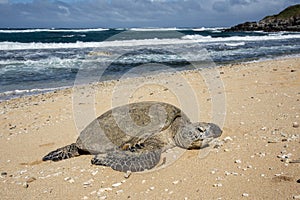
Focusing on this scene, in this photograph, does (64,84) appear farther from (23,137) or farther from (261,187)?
(261,187)

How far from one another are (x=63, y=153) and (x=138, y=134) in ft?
4.20

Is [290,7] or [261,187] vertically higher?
[290,7]

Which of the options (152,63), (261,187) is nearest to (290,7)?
(152,63)

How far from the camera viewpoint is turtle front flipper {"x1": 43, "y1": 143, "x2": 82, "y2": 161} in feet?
15.7

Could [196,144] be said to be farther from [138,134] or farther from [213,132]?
[138,134]

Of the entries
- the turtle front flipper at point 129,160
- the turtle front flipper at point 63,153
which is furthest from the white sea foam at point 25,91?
the turtle front flipper at point 129,160

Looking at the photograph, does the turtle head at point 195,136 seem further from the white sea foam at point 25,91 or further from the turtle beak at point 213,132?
the white sea foam at point 25,91

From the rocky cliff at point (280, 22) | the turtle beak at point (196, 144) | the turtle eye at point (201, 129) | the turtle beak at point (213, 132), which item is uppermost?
the rocky cliff at point (280, 22)

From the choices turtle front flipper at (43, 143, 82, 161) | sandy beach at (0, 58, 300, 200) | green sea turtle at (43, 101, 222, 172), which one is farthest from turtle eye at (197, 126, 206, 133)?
turtle front flipper at (43, 143, 82, 161)

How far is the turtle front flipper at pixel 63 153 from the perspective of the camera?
4785 millimetres

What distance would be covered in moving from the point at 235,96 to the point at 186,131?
11.4ft

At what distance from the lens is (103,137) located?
4879mm

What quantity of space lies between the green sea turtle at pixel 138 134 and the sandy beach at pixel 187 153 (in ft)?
0.62

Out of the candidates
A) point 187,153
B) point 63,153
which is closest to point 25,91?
point 63,153
